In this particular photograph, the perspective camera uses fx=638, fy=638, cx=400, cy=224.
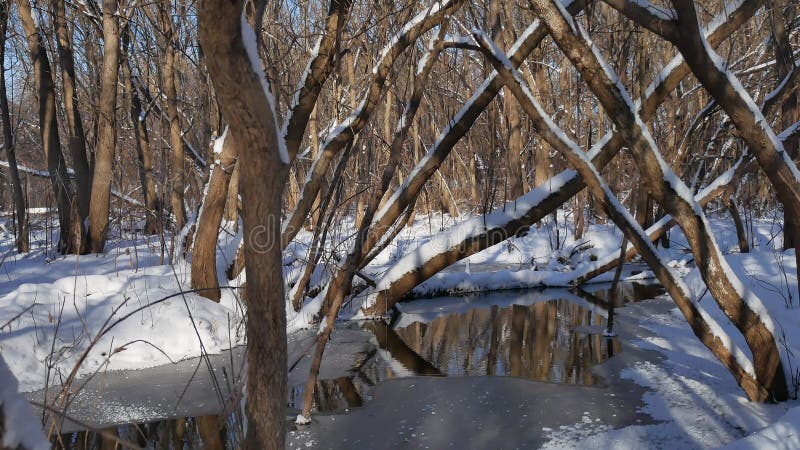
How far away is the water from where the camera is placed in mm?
4234

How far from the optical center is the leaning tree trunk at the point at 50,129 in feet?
33.0

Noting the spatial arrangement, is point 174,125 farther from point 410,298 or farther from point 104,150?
point 410,298

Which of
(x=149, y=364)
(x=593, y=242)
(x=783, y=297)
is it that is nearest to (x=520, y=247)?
(x=593, y=242)

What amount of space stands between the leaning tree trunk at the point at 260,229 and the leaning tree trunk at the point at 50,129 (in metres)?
9.41

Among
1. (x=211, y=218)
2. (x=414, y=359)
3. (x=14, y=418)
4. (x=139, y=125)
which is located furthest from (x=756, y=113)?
(x=139, y=125)

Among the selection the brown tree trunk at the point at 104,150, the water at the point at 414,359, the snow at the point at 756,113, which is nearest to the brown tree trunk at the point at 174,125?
the brown tree trunk at the point at 104,150

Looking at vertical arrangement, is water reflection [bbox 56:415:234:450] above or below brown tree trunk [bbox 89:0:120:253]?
below

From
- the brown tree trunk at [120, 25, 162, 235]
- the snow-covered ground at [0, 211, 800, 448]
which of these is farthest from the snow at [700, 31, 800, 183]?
the brown tree trunk at [120, 25, 162, 235]

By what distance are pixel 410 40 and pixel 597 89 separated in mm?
2182

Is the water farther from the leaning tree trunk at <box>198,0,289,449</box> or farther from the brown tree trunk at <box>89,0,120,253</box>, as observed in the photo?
the brown tree trunk at <box>89,0,120,253</box>

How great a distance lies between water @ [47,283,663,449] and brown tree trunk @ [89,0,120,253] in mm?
4803

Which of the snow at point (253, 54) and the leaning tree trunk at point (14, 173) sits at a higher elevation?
the leaning tree trunk at point (14, 173)

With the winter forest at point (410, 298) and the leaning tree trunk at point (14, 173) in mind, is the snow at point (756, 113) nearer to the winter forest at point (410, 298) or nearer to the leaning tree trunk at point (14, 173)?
the winter forest at point (410, 298)

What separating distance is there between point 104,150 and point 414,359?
624cm
